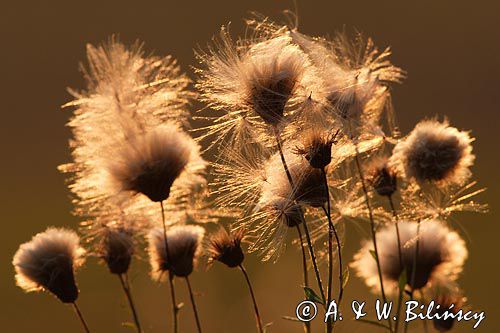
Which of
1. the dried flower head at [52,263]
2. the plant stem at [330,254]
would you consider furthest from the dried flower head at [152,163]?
the plant stem at [330,254]

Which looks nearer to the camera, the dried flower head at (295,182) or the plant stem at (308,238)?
the plant stem at (308,238)

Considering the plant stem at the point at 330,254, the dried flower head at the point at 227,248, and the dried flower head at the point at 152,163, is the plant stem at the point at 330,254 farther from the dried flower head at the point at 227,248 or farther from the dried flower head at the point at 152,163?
the dried flower head at the point at 152,163

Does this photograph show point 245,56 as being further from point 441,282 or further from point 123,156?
point 441,282

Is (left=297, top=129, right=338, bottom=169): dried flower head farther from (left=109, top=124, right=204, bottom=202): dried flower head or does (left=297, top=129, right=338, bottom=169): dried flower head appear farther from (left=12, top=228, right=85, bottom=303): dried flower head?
(left=12, top=228, right=85, bottom=303): dried flower head

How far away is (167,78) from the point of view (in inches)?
204

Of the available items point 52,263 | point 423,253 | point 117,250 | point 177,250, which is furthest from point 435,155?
point 52,263

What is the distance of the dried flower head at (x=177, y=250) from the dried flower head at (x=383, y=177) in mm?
1212

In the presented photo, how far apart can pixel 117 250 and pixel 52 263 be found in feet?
1.56

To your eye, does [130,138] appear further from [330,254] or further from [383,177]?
[383,177]

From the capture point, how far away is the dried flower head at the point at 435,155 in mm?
5367

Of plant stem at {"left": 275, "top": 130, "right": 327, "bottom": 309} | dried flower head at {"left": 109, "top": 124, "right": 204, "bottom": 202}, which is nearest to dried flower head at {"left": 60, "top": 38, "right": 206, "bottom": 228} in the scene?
dried flower head at {"left": 109, "top": 124, "right": 204, "bottom": 202}

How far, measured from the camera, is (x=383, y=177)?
5.64 metres

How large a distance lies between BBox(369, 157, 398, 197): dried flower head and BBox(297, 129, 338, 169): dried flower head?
93 centimetres

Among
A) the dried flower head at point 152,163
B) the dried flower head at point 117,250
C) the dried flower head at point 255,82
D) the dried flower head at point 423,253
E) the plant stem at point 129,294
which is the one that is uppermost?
the dried flower head at point 255,82
